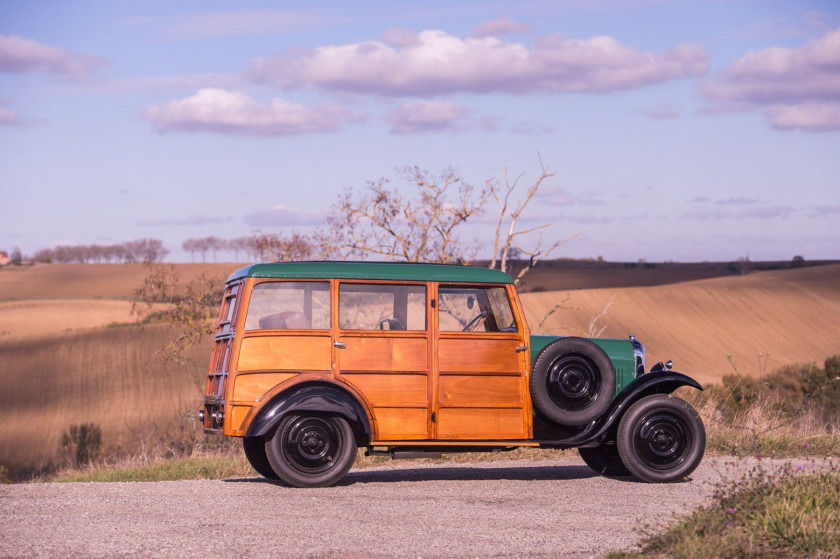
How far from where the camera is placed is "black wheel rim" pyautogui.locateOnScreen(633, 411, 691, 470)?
10555mm

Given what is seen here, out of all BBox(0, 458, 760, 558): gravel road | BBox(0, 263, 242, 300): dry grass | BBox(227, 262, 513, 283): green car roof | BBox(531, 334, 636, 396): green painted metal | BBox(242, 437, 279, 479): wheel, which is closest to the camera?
BBox(0, 458, 760, 558): gravel road

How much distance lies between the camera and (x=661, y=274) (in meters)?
99.4

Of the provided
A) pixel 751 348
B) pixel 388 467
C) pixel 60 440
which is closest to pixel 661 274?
pixel 751 348

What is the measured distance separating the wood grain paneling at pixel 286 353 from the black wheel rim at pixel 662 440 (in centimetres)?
337

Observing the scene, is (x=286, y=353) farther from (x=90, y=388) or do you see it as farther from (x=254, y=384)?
(x=90, y=388)

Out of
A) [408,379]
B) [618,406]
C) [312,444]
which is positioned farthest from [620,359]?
[312,444]

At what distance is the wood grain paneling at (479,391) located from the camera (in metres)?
10.2

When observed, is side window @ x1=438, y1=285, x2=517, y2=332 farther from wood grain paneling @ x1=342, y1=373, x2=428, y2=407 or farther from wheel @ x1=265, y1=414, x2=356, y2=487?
wheel @ x1=265, y1=414, x2=356, y2=487

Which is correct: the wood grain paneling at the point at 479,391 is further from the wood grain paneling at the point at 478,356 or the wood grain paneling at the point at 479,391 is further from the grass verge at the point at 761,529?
the grass verge at the point at 761,529

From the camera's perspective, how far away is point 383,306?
34.3ft

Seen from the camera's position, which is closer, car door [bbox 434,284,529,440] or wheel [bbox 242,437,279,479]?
car door [bbox 434,284,529,440]

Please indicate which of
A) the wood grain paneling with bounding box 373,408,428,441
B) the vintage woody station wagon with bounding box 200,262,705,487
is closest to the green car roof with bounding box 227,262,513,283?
the vintage woody station wagon with bounding box 200,262,705,487

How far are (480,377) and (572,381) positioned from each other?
37.7 inches

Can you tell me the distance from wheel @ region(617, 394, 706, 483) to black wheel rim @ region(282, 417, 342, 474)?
2.96 m
